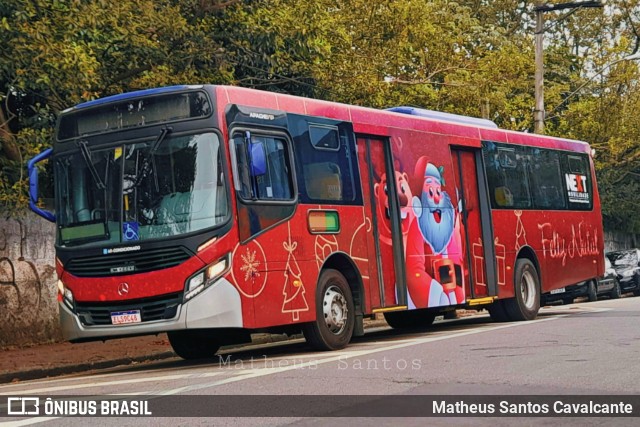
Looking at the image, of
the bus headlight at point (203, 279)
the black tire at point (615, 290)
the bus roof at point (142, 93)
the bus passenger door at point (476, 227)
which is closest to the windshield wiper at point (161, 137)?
the bus roof at point (142, 93)

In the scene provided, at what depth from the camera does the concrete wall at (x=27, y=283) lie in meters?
19.7

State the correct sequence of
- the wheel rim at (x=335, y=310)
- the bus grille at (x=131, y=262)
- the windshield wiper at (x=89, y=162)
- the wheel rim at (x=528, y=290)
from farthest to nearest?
the wheel rim at (x=528, y=290) < the wheel rim at (x=335, y=310) < the windshield wiper at (x=89, y=162) < the bus grille at (x=131, y=262)

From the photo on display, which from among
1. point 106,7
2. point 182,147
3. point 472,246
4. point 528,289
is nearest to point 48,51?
point 106,7

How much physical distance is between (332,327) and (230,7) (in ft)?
25.7

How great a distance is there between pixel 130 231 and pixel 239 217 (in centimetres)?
129

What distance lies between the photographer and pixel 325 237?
1508 cm

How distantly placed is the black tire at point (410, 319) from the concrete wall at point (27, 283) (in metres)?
5.90

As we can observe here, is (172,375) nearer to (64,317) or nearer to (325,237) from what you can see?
(64,317)

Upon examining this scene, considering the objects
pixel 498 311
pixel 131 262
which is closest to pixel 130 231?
pixel 131 262

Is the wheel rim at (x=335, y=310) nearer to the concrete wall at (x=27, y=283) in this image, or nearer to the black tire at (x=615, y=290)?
the concrete wall at (x=27, y=283)

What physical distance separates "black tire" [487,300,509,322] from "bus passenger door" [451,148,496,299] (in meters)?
1.03

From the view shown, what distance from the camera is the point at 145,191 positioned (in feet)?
44.5

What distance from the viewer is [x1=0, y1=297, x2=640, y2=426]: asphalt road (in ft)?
30.0

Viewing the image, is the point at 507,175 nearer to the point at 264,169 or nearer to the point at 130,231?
the point at 264,169
